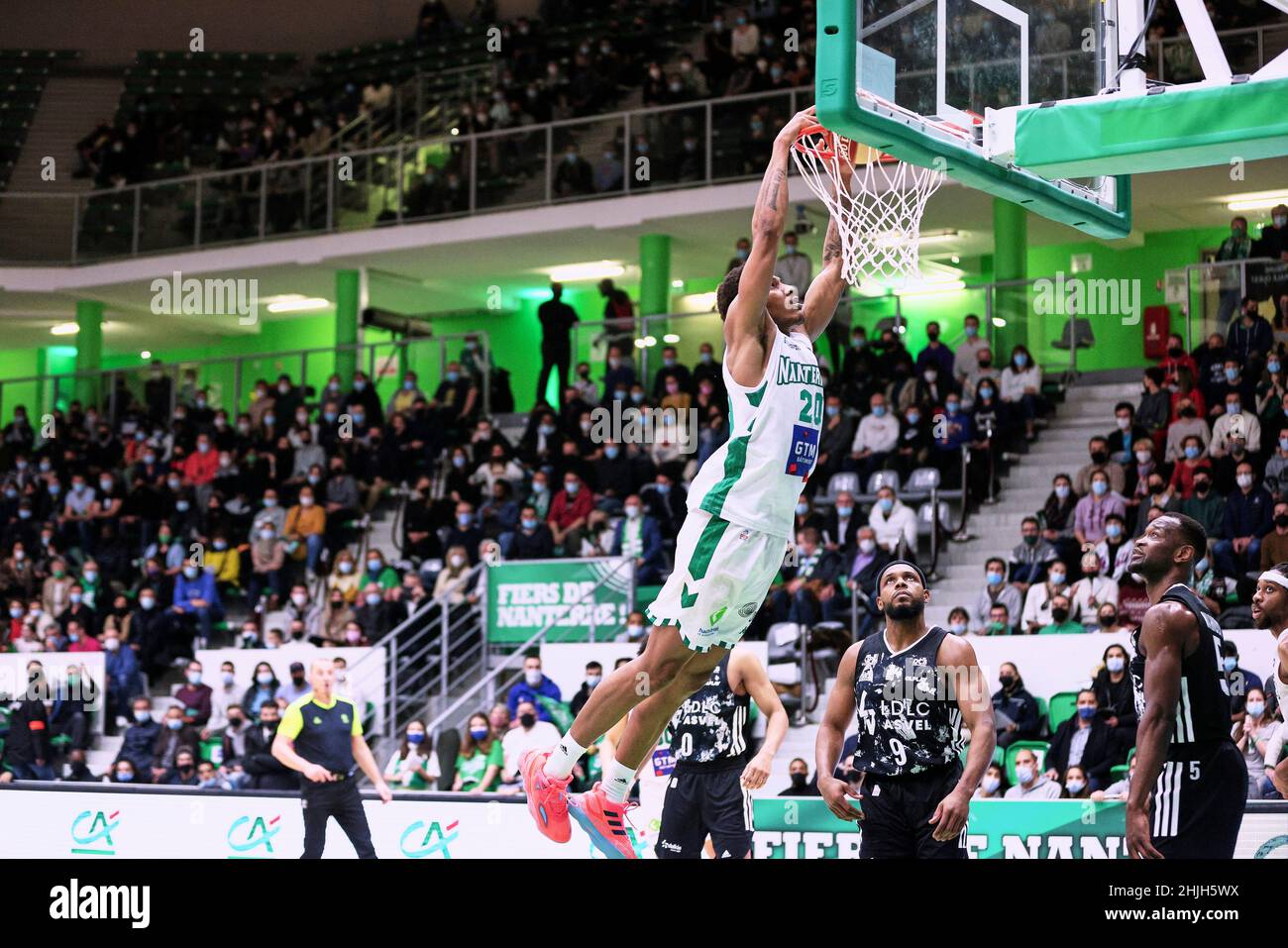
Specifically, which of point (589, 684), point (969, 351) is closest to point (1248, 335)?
point (969, 351)

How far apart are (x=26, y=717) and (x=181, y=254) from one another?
34.5 ft

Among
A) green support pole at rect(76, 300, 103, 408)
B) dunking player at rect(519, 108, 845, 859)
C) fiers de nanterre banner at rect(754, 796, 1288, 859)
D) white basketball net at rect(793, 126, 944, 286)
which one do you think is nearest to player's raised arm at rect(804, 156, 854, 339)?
white basketball net at rect(793, 126, 944, 286)

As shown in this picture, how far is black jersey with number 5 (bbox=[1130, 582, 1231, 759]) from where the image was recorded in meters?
7.17

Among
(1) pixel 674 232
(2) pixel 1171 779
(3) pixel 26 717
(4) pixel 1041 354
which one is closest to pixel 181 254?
(1) pixel 674 232

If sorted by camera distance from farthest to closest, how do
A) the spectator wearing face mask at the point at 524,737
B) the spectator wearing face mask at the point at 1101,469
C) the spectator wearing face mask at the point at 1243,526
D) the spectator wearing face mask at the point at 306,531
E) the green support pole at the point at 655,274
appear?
the green support pole at the point at 655,274, the spectator wearing face mask at the point at 306,531, the spectator wearing face mask at the point at 1101,469, the spectator wearing face mask at the point at 524,737, the spectator wearing face mask at the point at 1243,526

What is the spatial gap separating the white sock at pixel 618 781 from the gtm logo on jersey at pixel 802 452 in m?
1.64

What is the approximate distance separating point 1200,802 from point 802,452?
7.46 ft

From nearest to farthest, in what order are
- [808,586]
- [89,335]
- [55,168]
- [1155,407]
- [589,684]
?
[589,684]
[808,586]
[1155,407]
[89,335]
[55,168]

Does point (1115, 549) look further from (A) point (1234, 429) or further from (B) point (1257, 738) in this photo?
(B) point (1257, 738)

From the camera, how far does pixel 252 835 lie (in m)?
13.7

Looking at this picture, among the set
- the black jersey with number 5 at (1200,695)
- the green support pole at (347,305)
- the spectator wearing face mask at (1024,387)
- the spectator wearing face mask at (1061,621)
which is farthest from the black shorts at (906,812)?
the green support pole at (347,305)

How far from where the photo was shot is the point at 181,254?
27578 millimetres

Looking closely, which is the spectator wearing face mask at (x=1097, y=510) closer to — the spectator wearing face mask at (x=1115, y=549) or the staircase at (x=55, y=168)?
the spectator wearing face mask at (x=1115, y=549)

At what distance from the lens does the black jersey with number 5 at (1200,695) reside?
7.17m
